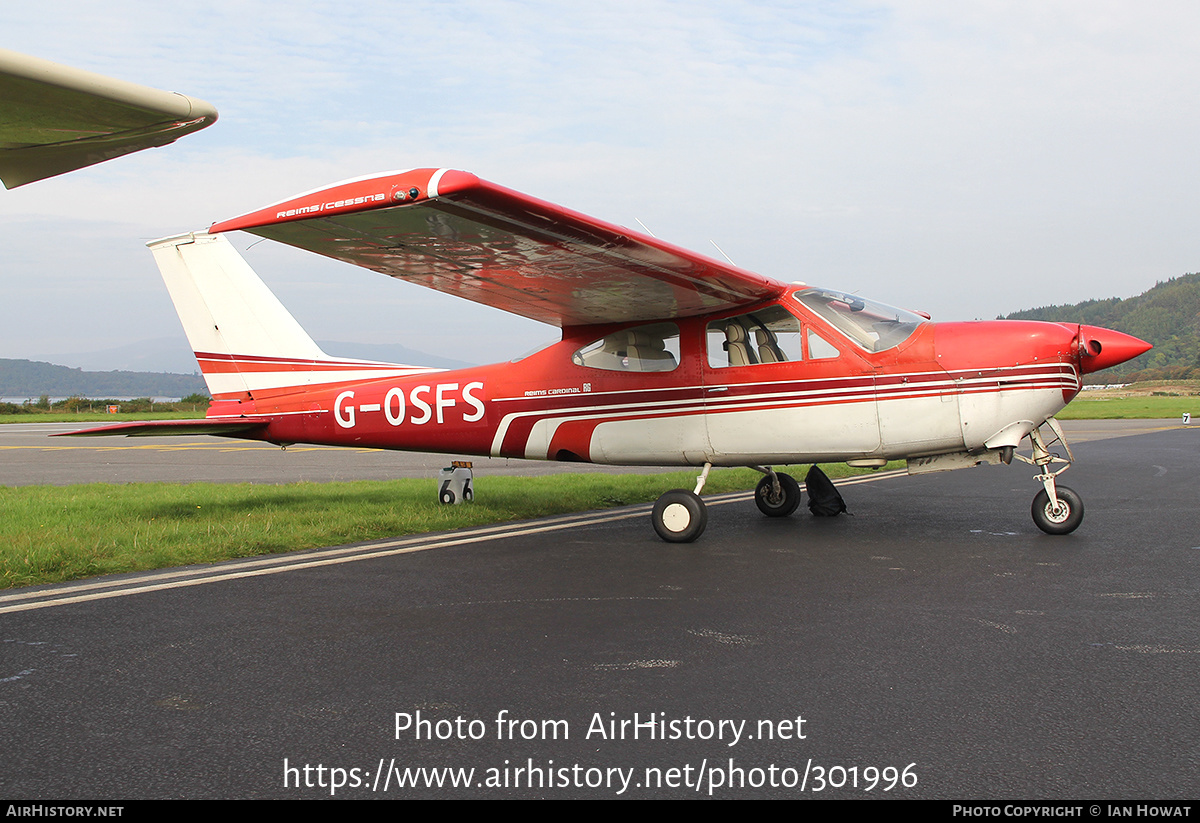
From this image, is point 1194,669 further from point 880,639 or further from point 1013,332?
point 1013,332

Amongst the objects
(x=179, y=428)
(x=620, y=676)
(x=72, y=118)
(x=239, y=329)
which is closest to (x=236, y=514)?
(x=179, y=428)

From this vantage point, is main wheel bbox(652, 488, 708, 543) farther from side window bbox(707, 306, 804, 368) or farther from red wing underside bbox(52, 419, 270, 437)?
red wing underside bbox(52, 419, 270, 437)

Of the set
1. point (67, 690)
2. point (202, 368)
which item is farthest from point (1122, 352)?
point (202, 368)

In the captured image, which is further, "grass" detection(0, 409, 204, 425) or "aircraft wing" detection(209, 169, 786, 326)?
"grass" detection(0, 409, 204, 425)

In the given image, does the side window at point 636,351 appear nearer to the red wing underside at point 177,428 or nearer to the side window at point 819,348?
the side window at point 819,348

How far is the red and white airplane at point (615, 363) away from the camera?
19.9 ft

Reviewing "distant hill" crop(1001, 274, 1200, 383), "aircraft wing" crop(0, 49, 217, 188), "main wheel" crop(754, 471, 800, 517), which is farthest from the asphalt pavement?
"distant hill" crop(1001, 274, 1200, 383)

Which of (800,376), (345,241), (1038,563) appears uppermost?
(345,241)

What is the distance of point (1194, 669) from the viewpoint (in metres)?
3.53

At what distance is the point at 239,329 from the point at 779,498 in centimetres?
648

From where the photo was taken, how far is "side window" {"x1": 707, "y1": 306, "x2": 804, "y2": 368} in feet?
24.9

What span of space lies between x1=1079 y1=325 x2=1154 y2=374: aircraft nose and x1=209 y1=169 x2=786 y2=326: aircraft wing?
2.60 meters

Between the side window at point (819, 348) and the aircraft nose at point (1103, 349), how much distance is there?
1.99 meters

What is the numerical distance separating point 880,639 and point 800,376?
12.1ft
